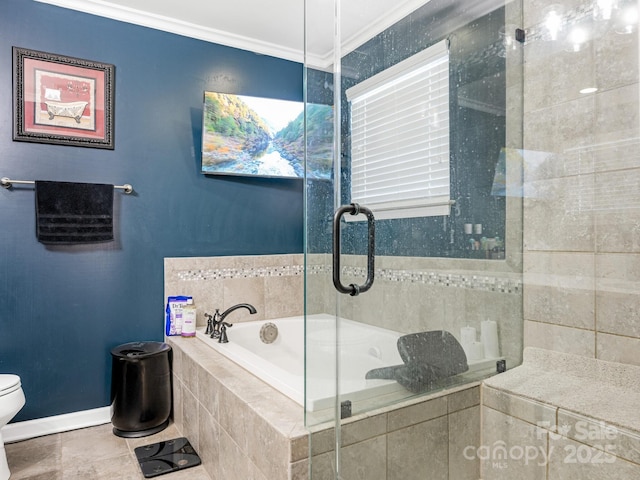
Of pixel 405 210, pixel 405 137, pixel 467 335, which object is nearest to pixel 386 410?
pixel 467 335

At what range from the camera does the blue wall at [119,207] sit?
2.43m

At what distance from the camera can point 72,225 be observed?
250 cm

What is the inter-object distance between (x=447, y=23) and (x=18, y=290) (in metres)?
2.63

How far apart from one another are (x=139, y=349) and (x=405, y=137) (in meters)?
2.01

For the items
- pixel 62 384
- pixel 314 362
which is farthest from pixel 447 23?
pixel 62 384

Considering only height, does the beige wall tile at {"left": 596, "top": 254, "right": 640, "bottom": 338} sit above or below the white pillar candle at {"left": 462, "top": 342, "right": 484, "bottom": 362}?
above

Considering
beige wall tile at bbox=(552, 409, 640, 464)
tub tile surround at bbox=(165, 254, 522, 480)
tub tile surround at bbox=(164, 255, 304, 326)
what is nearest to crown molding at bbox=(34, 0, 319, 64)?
tub tile surround at bbox=(164, 255, 304, 326)

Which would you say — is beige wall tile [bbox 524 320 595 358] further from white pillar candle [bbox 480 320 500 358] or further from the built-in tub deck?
the built-in tub deck

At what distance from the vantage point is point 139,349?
8.35ft

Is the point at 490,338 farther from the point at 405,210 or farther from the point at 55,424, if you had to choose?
the point at 55,424

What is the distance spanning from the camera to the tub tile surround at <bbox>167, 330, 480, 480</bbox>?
137 cm

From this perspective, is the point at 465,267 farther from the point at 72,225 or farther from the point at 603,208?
the point at 72,225

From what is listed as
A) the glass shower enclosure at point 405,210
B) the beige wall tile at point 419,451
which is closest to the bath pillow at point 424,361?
the glass shower enclosure at point 405,210

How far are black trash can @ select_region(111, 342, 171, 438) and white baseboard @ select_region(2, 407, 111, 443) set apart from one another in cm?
20
